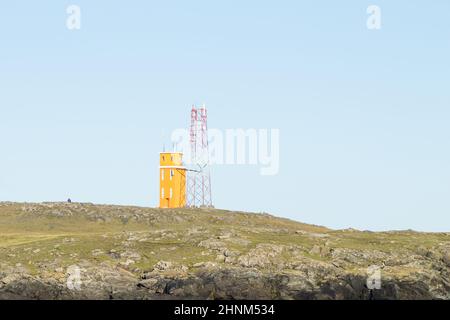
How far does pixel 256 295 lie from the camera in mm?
129000

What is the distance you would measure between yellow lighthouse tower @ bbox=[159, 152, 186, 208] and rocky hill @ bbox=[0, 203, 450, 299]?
81.5ft

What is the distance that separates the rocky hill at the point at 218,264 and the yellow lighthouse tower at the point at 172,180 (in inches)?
978

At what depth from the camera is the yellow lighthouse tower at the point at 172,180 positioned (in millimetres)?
187375

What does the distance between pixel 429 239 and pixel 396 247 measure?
11785 mm

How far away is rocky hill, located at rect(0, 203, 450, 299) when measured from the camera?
423 ft

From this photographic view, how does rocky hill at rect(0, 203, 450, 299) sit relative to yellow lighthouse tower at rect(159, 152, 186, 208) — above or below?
below

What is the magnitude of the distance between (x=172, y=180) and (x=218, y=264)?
55694mm

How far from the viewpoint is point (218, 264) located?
134m

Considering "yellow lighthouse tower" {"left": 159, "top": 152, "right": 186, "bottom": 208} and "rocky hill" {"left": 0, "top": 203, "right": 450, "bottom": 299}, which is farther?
"yellow lighthouse tower" {"left": 159, "top": 152, "right": 186, "bottom": 208}

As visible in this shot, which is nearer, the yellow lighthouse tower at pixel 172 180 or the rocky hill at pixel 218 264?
the rocky hill at pixel 218 264

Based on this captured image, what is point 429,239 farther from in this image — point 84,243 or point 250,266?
point 84,243
